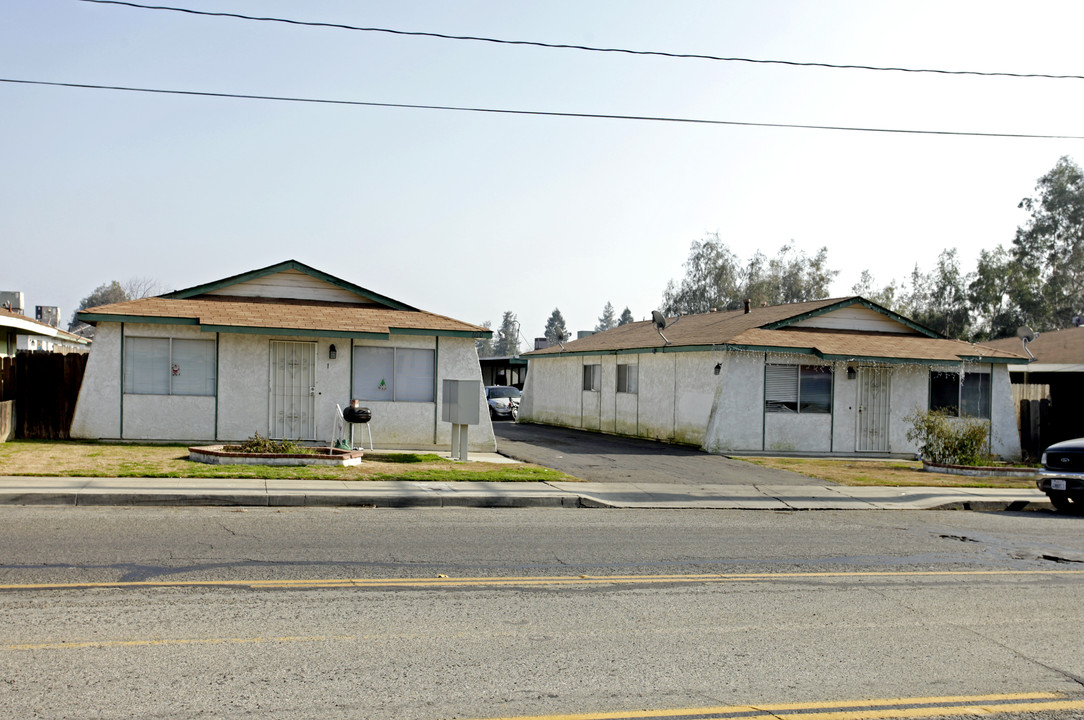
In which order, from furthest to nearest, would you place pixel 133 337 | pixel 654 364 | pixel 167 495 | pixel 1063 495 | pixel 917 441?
pixel 654 364 → pixel 917 441 → pixel 133 337 → pixel 1063 495 → pixel 167 495

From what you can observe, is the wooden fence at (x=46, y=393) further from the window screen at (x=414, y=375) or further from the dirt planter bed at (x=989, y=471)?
the dirt planter bed at (x=989, y=471)

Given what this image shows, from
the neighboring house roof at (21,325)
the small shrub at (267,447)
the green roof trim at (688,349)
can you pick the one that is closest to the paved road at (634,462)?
the green roof trim at (688,349)

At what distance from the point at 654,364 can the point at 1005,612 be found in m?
19.2

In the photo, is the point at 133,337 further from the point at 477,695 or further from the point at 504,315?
the point at 504,315

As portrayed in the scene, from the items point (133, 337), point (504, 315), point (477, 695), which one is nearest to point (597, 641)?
point (477, 695)

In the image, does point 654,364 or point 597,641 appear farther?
point 654,364

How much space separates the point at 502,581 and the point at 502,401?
1206 inches

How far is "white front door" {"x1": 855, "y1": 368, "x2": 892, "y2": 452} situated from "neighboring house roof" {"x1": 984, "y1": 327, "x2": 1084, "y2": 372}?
8060 millimetres

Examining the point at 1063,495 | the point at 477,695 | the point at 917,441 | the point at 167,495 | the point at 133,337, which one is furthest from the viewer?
the point at 917,441

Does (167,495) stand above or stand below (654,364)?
below

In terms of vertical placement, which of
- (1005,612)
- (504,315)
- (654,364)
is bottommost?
(1005,612)

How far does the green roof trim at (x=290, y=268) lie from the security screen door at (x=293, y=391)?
85.6 inches

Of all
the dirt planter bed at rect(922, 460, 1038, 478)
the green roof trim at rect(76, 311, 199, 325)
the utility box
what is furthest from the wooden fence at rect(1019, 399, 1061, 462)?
the green roof trim at rect(76, 311, 199, 325)

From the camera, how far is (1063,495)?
16.0m
